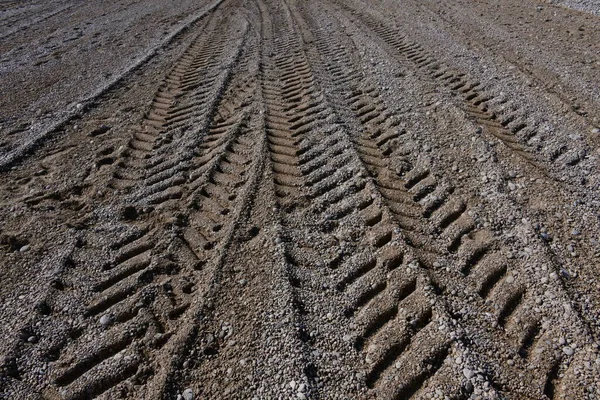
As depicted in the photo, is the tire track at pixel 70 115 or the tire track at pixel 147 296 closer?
the tire track at pixel 147 296

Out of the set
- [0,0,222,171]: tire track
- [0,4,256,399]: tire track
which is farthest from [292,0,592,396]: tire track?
[0,0,222,171]: tire track

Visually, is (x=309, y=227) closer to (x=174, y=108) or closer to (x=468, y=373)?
(x=468, y=373)

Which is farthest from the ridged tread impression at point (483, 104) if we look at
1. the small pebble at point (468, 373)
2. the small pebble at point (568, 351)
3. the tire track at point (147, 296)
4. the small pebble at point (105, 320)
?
the small pebble at point (105, 320)

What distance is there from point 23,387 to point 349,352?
206cm

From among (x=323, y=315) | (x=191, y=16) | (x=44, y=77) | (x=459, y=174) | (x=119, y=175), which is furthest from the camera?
(x=191, y=16)

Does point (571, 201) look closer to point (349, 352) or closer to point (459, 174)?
point (459, 174)

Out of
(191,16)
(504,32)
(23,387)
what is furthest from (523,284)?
(191,16)

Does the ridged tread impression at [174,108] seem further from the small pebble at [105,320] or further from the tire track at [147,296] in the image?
the small pebble at [105,320]

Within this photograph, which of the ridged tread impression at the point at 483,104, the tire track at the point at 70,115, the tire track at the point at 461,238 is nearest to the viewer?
the tire track at the point at 461,238

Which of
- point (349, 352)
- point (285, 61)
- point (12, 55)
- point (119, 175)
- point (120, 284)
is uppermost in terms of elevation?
point (12, 55)

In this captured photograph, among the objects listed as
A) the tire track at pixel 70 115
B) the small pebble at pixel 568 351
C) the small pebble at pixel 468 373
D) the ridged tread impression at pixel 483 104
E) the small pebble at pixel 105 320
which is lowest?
the small pebble at pixel 568 351

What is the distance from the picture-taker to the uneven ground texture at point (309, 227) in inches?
104

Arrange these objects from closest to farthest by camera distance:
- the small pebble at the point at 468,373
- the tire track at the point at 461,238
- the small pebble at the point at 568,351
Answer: the small pebble at the point at 468,373 < the small pebble at the point at 568,351 < the tire track at the point at 461,238

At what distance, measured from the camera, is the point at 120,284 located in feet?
10.7
